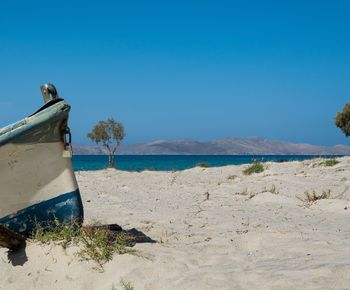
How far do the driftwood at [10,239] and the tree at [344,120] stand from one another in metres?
27.9

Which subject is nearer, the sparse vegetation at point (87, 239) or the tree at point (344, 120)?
the sparse vegetation at point (87, 239)

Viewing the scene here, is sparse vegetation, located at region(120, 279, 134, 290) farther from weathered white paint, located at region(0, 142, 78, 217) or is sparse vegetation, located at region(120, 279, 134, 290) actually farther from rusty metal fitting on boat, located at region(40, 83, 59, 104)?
rusty metal fitting on boat, located at region(40, 83, 59, 104)

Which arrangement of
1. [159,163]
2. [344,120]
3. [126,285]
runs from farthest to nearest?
[159,163] → [344,120] → [126,285]

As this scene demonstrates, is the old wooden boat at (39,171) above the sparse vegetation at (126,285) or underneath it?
above

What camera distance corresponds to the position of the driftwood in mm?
4844

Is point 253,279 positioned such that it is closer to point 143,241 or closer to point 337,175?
point 143,241

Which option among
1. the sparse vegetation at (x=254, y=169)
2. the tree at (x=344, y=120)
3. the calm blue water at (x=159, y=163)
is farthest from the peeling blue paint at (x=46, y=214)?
the tree at (x=344, y=120)

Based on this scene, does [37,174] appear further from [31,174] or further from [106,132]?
[106,132]

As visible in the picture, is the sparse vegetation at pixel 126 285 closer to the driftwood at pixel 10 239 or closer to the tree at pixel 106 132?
the driftwood at pixel 10 239

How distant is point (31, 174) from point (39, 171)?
3.7 inches

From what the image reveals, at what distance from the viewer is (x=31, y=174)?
5.32m

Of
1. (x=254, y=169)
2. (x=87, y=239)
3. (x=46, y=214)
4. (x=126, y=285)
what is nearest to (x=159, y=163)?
(x=254, y=169)

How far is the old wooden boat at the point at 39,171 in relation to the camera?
203 inches

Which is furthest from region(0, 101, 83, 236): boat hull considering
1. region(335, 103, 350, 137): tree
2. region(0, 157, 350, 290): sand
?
region(335, 103, 350, 137): tree
